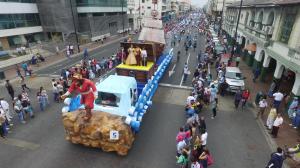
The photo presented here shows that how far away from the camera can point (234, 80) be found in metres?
16.8

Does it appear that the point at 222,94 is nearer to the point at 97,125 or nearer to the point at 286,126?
the point at 286,126

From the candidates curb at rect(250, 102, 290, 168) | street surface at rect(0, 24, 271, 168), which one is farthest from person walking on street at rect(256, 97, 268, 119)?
street surface at rect(0, 24, 271, 168)

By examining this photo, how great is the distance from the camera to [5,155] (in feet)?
31.1

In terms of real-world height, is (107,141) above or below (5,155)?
above

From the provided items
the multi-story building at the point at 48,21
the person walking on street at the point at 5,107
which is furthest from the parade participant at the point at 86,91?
the multi-story building at the point at 48,21

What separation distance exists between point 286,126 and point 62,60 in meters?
25.5

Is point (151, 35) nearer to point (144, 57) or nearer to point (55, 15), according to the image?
point (144, 57)

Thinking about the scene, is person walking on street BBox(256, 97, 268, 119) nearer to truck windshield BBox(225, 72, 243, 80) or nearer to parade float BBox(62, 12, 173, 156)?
truck windshield BBox(225, 72, 243, 80)

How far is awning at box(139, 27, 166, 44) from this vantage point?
1979 cm

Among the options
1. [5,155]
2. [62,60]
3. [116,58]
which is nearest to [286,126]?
[5,155]

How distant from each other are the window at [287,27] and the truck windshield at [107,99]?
43.8 ft

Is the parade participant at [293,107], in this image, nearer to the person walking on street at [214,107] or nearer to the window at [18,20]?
the person walking on street at [214,107]

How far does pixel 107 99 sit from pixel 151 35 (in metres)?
12.1

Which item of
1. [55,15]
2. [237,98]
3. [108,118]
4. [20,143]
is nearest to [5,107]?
[20,143]
